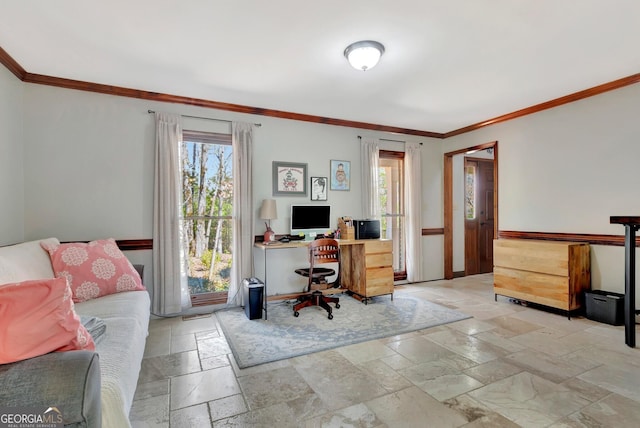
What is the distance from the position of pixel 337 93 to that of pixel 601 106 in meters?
2.96

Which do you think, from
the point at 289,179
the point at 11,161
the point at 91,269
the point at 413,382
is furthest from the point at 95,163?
the point at 413,382

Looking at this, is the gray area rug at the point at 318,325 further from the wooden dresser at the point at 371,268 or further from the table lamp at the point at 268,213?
the table lamp at the point at 268,213

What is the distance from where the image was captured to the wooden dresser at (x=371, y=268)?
159 inches

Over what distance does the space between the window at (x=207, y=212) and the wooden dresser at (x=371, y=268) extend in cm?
161

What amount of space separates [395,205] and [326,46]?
10.6 ft

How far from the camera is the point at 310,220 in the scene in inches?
166

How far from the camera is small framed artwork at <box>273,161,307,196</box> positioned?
13.7 feet

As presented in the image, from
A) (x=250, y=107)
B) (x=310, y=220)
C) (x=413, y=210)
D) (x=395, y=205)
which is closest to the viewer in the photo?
(x=250, y=107)

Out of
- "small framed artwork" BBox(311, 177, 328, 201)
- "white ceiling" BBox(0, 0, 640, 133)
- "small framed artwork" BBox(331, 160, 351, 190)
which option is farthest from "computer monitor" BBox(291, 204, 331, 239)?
"white ceiling" BBox(0, 0, 640, 133)

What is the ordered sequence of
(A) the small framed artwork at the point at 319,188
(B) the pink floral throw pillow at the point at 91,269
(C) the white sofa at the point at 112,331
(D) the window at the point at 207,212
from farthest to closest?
(A) the small framed artwork at the point at 319,188 → (D) the window at the point at 207,212 → (B) the pink floral throw pillow at the point at 91,269 → (C) the white sofa at the point at 112,331

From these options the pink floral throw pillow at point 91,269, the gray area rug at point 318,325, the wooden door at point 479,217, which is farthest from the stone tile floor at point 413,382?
the wooden door at point 479,217

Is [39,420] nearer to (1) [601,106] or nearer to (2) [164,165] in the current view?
(2) [164,165]

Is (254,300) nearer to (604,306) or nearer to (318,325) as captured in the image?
(318,325)

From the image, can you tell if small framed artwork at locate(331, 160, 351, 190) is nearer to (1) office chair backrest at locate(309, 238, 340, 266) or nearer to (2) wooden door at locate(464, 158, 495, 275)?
(1) office chair backrest at locate(309, 238, 340, 266)
